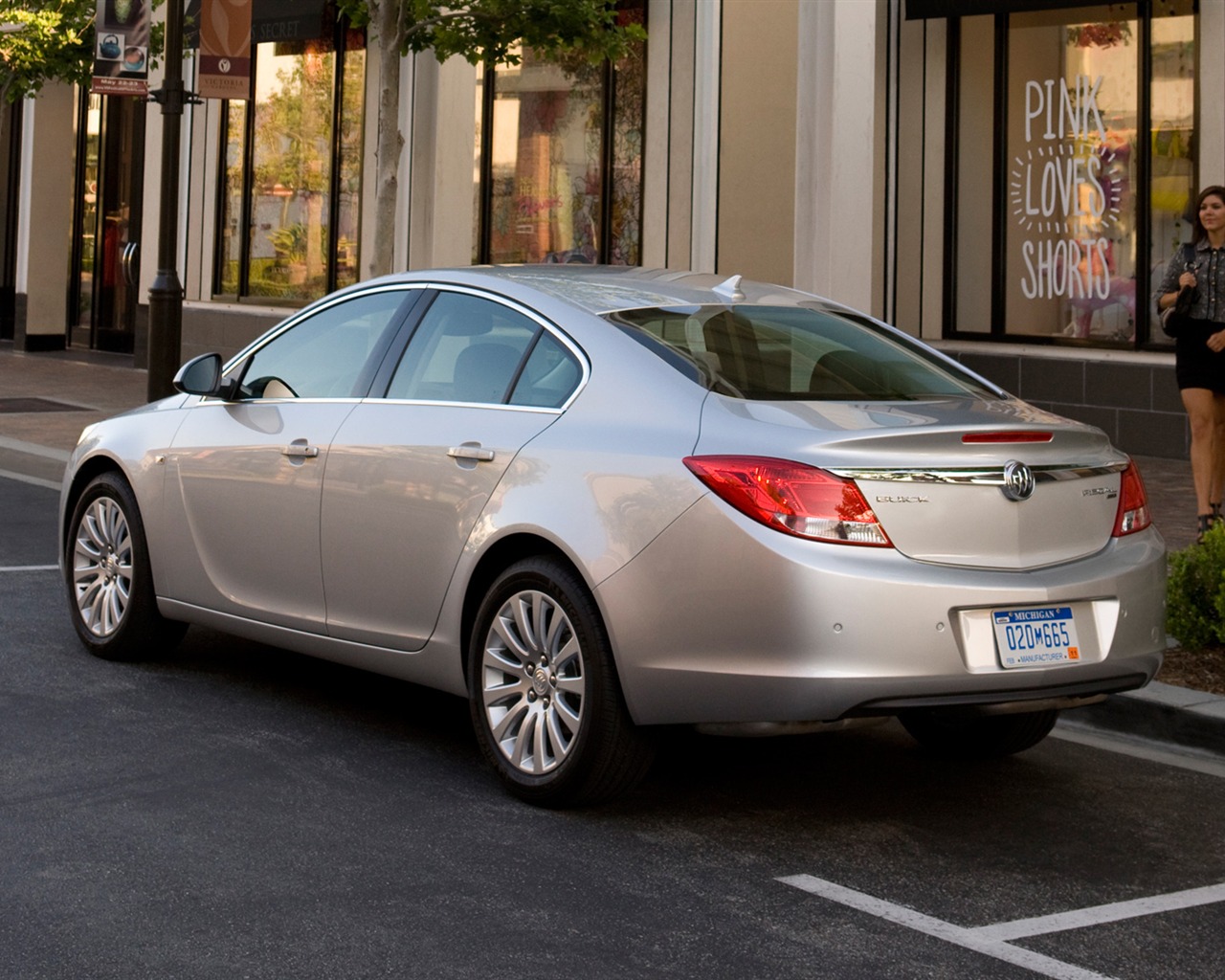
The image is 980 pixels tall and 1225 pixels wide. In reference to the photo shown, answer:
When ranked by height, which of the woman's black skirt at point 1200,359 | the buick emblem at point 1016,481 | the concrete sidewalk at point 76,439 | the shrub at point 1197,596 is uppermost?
the buick emblem at point 1016,481

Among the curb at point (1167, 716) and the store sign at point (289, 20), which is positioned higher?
the store sign at point (289, 20)

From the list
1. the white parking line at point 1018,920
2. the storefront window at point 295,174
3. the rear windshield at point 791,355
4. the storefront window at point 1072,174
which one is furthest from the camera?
the storefront window at point 295,174

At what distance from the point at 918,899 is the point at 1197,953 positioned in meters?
0.68

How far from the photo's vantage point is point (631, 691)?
5230mm

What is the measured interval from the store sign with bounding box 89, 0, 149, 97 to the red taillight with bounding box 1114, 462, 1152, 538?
11293 mm

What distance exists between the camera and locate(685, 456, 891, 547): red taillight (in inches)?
196

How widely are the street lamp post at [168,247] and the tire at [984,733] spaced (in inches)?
362

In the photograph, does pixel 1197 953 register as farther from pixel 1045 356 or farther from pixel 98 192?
pixel 98 192

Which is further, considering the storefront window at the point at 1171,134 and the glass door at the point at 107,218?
the glass door at the point at 107,218

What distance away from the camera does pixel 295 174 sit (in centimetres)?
2231

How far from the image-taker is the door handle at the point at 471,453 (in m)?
5.75

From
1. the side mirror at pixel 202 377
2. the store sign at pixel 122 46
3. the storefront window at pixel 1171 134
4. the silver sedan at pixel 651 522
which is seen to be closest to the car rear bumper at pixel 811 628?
the silver sedan at pixel 651 522

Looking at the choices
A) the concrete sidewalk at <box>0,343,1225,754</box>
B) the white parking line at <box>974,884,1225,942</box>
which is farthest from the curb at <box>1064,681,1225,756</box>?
the white parking line at <box>974,884,1225,942</box>

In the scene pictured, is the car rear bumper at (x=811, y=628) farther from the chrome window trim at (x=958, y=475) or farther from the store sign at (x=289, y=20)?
the store sign at (x=289, y=20)
